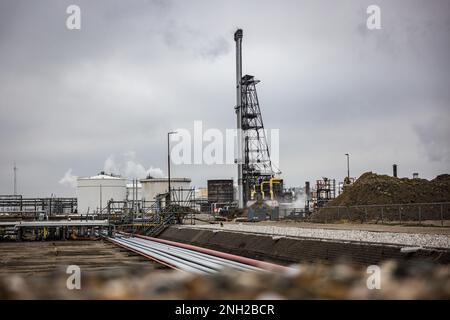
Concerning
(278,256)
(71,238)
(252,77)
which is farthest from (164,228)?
(252,77)

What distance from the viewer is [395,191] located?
5278 cm

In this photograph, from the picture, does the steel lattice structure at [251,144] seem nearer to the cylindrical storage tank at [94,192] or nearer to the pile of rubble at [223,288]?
the cylindrical storage tank at [94,192]

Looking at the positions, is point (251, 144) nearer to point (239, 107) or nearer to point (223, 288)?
point (239, 107)

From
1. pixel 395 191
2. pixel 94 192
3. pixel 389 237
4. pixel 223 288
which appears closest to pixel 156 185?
pixel 94 192

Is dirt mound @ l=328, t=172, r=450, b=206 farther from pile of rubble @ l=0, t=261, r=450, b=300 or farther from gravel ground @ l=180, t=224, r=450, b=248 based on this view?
pile of rubble @ l=0, t=261, r=450, b=300

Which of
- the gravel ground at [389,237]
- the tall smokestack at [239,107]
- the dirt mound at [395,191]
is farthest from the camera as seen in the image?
the tall smokestack at [239,107]

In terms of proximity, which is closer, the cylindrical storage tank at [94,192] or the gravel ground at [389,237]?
the gravel ground at [389,237]

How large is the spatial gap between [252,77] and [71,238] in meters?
50.1

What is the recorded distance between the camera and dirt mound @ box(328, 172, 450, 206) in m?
51.5

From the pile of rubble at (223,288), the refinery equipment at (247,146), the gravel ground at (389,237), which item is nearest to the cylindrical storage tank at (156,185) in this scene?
the refinery equipment at (247,146)

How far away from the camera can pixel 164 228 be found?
38750 mm

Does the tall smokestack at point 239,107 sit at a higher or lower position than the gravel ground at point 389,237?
higher

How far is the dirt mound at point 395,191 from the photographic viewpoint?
51469mm
